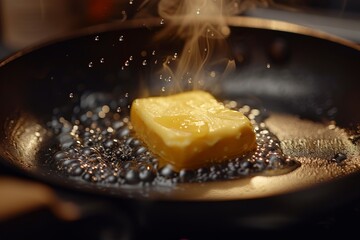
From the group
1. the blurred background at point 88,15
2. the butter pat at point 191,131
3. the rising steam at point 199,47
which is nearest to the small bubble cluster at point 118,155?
the butter pat at point 191,131

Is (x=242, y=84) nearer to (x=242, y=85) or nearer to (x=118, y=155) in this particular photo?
(x=242, y=85)

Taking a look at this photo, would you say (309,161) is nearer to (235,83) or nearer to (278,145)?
(278,145)

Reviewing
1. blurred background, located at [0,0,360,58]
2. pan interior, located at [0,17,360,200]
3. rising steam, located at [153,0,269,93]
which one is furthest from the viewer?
blurred background, located at [0,0,360,58]

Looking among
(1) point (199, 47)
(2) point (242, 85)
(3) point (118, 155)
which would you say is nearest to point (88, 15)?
(1) point (199, 47)

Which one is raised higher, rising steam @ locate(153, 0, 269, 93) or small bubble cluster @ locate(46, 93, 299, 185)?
rising steam @ locate(153, 0, 269, 93)

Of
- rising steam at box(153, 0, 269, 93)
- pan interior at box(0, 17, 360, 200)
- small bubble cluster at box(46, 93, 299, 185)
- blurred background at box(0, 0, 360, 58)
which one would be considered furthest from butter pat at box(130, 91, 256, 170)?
blurred background at box(0, 0, 360, 58)

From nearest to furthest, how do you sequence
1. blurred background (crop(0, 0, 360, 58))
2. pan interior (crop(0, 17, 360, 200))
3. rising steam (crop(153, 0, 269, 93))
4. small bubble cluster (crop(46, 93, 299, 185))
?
small bubble cluster (crop(46, 93, 299, 185))
pan interior (crop(0, 17, 360, 200))
rising steam (crop(153, 0, 269, 93))
blurred background (crop(0, 0, 360, 58))

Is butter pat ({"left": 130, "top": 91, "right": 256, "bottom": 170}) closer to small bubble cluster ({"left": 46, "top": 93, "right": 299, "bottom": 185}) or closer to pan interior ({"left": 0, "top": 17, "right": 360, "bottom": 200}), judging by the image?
Result: small bubble cluster ({"left": 46, "top": 93, "right": 299, "bottom": 185})
